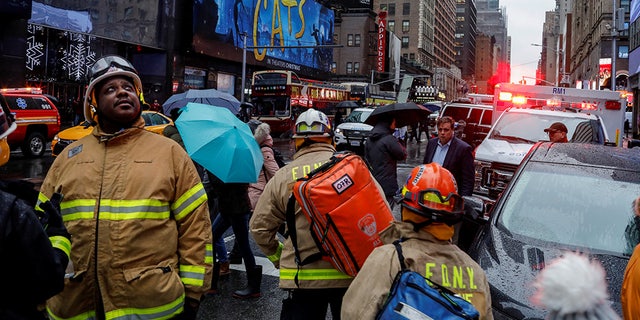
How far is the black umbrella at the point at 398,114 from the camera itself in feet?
25.3

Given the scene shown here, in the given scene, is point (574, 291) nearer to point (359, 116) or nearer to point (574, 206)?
point (574, 206)

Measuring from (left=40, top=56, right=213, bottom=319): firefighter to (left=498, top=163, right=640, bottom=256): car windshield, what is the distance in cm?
266

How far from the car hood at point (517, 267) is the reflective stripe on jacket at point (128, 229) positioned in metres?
1.87

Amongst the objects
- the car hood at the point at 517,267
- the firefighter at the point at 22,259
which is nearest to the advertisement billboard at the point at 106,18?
the car hood at the point at 517,267

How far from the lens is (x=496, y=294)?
352cm

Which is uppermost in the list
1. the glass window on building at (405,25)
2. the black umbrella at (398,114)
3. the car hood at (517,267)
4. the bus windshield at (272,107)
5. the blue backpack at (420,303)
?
the glass window on building at (405,25)

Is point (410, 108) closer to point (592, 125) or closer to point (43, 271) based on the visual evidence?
point (592, 125)

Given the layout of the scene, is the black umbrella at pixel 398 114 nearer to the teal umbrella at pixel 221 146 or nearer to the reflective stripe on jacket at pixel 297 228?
the teal umbrella at pixel 221 146

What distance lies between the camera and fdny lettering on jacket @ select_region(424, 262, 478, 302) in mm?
2361

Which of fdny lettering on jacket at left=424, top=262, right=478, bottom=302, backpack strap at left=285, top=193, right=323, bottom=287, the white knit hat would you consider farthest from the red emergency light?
the white knit hat

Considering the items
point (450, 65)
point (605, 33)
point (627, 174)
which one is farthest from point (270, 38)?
point (450, 65)

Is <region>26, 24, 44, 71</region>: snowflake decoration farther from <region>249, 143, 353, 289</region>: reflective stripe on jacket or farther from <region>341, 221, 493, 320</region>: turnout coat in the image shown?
<region>341, 221, 493, 320</region>: turnout coat

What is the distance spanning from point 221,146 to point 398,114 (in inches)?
144

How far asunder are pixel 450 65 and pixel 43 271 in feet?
591
